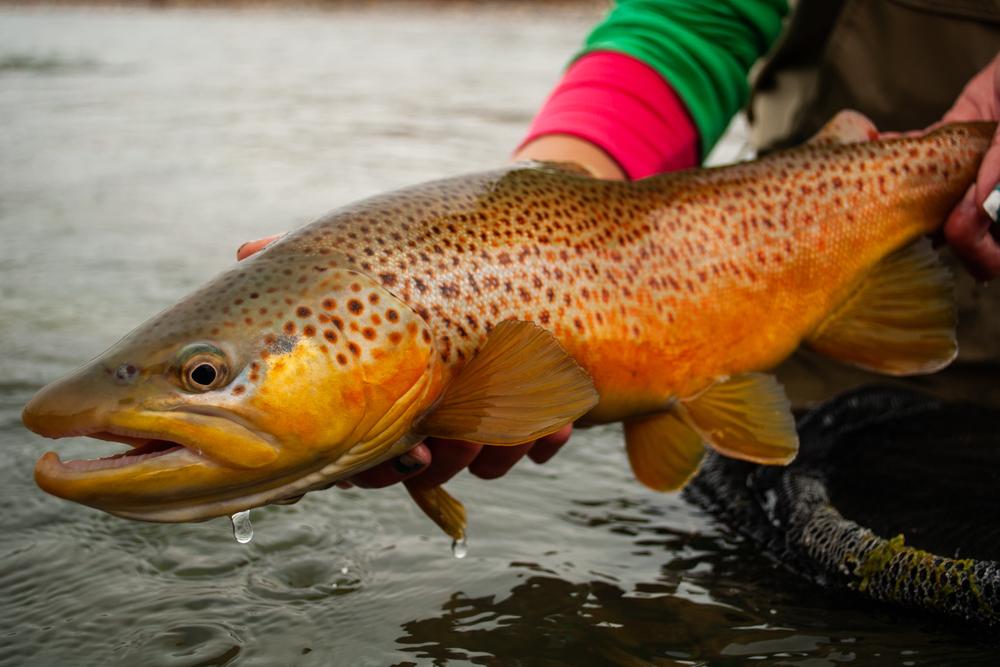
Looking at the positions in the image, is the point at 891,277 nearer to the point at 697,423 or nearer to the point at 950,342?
the point at 950,342

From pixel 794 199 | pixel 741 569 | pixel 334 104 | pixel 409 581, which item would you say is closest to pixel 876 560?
pixel 741 569

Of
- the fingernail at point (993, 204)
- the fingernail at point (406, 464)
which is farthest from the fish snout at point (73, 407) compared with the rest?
the fingernail at point (993, 204)

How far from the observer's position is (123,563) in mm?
2902

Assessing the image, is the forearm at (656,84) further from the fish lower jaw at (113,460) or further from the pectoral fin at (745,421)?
the fish lower jaw at (113,460)

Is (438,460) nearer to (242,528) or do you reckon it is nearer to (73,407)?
(242,528)

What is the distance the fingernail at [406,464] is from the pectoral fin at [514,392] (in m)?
0.12

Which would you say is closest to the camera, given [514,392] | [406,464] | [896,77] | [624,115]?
[514,392]

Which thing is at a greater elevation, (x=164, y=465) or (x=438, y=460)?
(x=164, y=465)

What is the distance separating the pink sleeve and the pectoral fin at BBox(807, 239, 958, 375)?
0.84 meters

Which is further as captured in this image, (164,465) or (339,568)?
(339,568)

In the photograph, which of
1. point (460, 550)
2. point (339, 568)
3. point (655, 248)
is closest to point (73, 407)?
point (339, 568)

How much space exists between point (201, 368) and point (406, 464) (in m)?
0.58

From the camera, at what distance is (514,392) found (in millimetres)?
2283

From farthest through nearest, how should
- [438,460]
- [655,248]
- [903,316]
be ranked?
[903,316] → [655,248] → [438,460]
